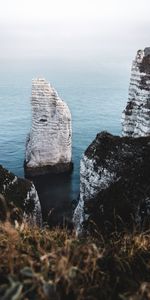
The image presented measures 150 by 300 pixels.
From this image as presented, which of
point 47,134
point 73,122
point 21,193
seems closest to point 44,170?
point 47,134

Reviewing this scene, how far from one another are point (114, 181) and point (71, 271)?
1794 centimetres

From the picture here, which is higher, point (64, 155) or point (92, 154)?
point (92, 154)

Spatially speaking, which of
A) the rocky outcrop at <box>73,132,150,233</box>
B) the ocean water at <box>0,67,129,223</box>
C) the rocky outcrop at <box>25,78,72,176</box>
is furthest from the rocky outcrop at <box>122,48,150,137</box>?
the rocky outcrop at <box>25,78,72,176</box>

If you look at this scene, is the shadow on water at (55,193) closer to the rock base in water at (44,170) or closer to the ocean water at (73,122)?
the ocean water at (73,122)

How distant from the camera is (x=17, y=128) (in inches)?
3543

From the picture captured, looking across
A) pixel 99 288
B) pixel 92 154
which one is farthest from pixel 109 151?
pixel 99 288

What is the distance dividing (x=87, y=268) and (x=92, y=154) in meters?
18.5

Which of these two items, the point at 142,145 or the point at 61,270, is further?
the point at 142,145

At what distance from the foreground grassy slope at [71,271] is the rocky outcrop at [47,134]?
148 ft

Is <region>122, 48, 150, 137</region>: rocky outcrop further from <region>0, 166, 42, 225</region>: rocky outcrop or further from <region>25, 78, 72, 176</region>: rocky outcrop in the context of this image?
<region>25, 78, 72, 176</region>: rocky outcrop

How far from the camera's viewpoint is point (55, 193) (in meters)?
55.7

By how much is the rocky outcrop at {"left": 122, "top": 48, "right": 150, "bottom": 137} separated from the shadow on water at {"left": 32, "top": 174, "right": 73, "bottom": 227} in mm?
14898

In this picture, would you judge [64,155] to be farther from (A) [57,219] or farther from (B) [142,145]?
(B) [142,145]

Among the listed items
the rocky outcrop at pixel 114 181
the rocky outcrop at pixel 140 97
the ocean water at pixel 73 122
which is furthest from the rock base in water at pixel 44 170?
the rocky outcrop at pixel 114 181
